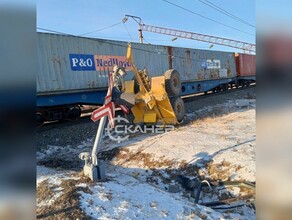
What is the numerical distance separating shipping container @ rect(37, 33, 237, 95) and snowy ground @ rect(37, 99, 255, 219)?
12.2 feet

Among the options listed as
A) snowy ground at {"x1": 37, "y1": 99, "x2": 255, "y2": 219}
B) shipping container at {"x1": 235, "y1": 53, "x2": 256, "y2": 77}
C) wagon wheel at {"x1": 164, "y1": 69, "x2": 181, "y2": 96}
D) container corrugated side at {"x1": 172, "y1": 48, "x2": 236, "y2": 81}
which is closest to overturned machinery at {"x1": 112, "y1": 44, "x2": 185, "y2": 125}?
wagon wheel at {"x1": 164, "y1": 69, "x2": 181, "y2": 96}

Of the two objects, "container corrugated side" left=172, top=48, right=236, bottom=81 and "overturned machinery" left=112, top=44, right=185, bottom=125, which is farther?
"container corrugated side" left=172, top=48, right=236, bottom=81

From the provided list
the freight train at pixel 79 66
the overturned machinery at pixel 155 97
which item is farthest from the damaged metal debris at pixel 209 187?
the freight train at pixel 79 66

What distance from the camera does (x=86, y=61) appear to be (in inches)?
443

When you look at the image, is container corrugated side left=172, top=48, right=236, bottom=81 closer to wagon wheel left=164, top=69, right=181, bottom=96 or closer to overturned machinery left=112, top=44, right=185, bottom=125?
wagon wheel left=164, top=69, right=181, bottom=96

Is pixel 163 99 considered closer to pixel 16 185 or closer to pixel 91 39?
Answer: pixel 91 39

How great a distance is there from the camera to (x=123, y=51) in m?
12.9

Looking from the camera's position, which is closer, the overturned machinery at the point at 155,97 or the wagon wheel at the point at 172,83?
the overturned machinery at the point at 155,97

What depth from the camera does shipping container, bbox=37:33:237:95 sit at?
392 inches

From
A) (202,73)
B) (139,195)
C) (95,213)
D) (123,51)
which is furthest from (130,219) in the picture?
(202,73)

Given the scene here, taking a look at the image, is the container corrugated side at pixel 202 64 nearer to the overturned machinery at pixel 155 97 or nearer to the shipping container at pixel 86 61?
the shipping container at pixel 86 61

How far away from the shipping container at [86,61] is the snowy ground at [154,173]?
3728 millimetres

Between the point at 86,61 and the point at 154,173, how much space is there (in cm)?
743

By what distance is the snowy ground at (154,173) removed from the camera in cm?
295
